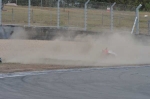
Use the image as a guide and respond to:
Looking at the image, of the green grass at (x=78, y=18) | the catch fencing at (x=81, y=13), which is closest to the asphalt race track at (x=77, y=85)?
the catch fencing at (x=81, y=13)

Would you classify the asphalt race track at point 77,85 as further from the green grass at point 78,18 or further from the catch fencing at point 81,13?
the green grass at point 78,18

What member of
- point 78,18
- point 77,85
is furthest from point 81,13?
point 77,85

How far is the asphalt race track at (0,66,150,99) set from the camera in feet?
38.8

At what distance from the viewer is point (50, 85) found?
13633mm

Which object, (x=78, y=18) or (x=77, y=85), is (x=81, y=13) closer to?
(x=78, y=18)

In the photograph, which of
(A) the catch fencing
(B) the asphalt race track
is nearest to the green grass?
(A) the catch fencing

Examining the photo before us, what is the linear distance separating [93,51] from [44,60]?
510 cm

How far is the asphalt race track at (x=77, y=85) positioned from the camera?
1182 cm

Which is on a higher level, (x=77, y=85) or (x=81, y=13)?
(x=81, y=13)

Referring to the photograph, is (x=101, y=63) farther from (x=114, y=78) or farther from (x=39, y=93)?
(x=39, y=93)

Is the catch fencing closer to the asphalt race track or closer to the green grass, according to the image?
the green grass

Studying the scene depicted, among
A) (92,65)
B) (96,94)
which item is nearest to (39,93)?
(96,94)

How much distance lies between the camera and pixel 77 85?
1382 cm

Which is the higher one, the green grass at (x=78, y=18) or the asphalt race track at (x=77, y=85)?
the green grass at (x=78, y=18)
